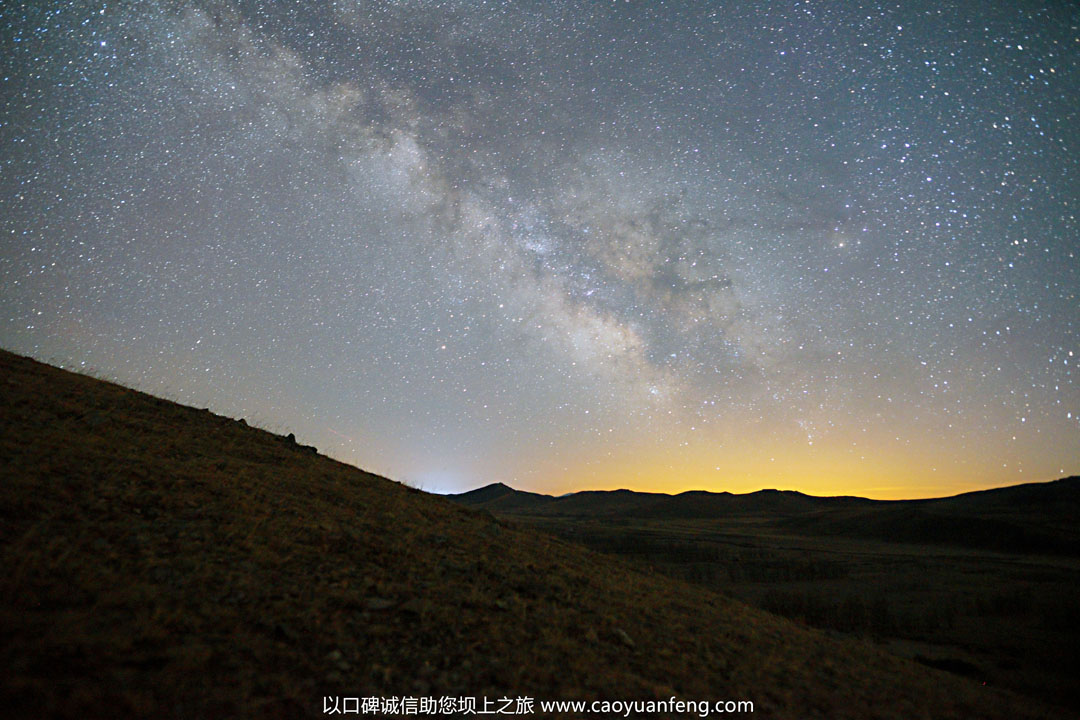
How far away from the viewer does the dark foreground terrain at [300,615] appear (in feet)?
13.8

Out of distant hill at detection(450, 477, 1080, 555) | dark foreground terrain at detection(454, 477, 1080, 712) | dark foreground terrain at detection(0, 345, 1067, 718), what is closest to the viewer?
dark foreground terrain at detection(0, 345, 1067, 718)

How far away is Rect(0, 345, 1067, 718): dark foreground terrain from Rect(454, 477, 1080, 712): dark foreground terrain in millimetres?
3429

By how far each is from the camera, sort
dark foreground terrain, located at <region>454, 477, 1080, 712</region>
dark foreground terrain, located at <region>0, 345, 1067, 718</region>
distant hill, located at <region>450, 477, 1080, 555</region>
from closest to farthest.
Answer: dark foreground terrain, located at <region>0, 345, 1067, 718</region> < dark foreground terrain, located at <region>454, 477, 1080, 712</region> < distant hill, located at <region>450, 477, 1080, 555</region>

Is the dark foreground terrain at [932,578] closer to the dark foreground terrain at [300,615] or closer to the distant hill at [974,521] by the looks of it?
the distant hill at [974,521]

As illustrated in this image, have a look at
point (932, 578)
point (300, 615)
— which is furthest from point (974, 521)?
point (300, 615)

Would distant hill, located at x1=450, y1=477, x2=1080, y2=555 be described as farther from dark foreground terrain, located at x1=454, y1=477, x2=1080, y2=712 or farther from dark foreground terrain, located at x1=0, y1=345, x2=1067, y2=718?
dark foreground terrain, located at x1=0, y1=345, x2=1067, y2=718

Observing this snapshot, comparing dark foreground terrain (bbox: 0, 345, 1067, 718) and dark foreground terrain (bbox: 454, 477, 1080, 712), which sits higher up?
dark foreground terrain (bbox: 0, 345, 1067, 718)

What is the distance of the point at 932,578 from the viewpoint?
2212cm

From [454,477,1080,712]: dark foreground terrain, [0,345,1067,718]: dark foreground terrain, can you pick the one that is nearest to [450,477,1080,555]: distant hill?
[454,477,1080,712]: dark foreground terrain

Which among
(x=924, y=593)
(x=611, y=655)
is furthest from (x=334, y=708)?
(x=924, y=593)

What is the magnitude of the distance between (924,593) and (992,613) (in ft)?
12.9

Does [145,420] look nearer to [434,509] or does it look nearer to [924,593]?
[434,509]

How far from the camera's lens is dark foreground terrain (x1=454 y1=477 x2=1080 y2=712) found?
11086mm

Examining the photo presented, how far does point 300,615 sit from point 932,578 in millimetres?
26391
